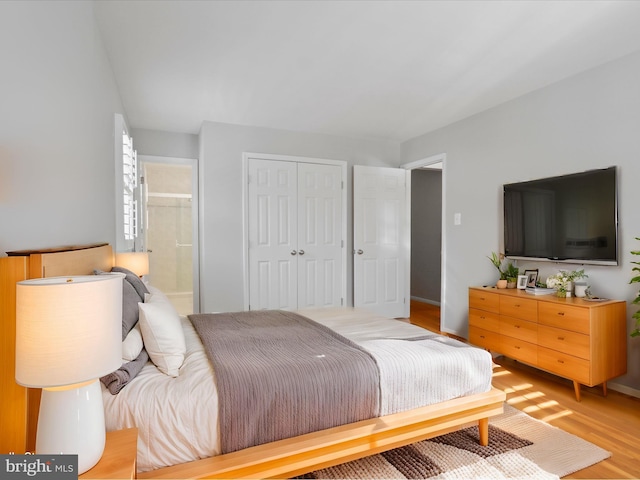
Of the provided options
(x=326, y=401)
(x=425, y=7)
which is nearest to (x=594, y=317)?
(x=326, y=401)

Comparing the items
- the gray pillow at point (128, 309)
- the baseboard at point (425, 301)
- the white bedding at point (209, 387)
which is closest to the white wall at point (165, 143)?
the white bedding at point (209, 387)

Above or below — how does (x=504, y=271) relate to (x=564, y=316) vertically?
above

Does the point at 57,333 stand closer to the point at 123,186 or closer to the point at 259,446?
the point at 259,446

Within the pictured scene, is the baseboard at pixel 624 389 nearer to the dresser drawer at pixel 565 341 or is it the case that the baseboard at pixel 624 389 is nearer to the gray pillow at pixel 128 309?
the dresser drawer at pixel 565 341

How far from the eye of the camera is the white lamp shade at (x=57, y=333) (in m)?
0.86

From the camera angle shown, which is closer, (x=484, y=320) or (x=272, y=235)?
(x=484, y=320)

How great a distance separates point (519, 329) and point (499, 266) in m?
0.83

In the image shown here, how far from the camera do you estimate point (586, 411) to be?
2.52 m

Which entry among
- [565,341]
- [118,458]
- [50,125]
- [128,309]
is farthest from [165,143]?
[565,341]

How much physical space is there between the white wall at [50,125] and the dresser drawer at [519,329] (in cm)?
329

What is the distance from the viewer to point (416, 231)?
23.1ft

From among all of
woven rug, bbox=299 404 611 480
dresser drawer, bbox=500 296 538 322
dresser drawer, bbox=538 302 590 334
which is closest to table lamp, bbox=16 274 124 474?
woven rug, bbox=299 404 611 480

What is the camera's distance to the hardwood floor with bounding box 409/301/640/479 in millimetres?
1926

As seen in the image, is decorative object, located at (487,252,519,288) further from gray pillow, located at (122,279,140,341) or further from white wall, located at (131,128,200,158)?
white wall, located at (131,128,200,158)
